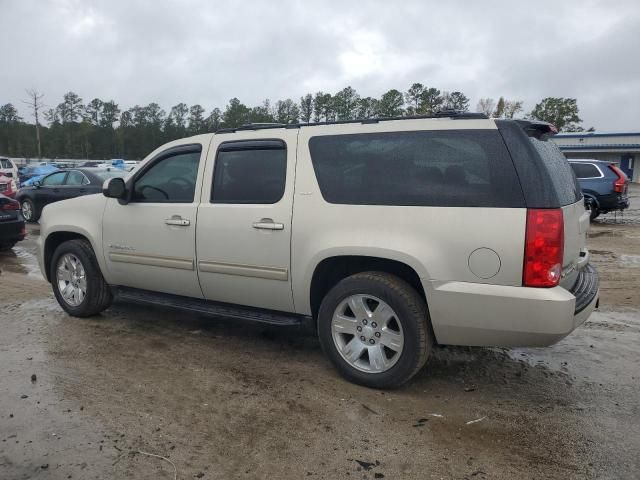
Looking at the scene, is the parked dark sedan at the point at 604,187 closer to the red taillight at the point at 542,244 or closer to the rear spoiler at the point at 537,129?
the rear spoiler at the point at 537,129

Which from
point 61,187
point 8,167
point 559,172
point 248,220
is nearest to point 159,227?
point 248,220

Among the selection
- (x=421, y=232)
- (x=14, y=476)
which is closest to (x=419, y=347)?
(x=421, y=232)

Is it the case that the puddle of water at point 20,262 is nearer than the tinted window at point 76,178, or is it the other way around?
the puddle of water at point 20,262

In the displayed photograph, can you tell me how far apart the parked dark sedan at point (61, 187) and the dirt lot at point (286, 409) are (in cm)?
784

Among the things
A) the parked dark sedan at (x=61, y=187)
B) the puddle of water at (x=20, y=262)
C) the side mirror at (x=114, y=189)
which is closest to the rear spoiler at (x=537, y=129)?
the side mirror at (x=114, y=189)

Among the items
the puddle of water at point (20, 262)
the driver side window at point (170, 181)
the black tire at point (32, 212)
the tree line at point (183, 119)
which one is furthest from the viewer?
the tree line at point (183, 119)

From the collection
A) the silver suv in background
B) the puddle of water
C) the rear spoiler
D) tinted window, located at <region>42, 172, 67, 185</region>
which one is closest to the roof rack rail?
the silver suv in background

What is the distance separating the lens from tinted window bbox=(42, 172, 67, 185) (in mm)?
13149

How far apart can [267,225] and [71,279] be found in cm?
266

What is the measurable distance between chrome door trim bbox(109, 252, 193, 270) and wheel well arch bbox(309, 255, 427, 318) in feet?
3.87

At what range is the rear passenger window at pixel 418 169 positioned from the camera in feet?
10.7

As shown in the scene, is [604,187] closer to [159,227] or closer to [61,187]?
[159,227]

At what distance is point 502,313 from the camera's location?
3207mm

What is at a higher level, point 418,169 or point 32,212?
point 418,169
